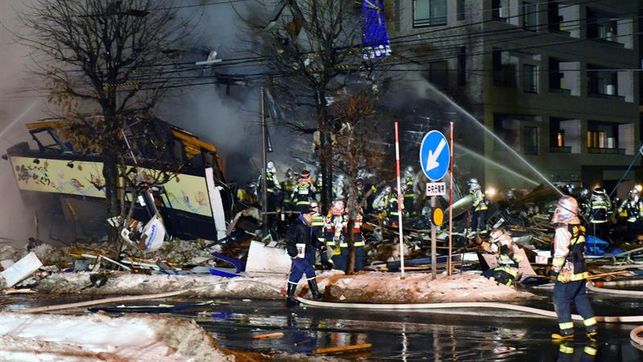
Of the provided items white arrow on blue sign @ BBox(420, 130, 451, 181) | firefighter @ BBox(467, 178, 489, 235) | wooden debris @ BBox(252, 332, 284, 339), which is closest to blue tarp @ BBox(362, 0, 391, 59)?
firefighter @ BBox(467, 178, 489, 235)

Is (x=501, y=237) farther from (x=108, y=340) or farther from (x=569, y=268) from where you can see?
(x=108, y=340)

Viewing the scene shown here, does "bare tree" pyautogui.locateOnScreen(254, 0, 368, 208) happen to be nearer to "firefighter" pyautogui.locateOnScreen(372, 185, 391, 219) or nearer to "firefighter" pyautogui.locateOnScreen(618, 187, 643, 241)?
"firefighter" pyautogui.locateOnScreen(372, 185, 391, 219)

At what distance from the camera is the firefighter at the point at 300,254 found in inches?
552

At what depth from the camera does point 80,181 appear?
3009 cm

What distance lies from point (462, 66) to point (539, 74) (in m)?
4.73

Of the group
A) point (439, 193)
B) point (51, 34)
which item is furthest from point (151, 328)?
point (51, 34)

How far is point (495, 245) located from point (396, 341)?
4233 millimetres

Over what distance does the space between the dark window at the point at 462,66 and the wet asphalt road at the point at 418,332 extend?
22.2 metres

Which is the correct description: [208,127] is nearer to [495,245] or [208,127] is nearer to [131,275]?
[131,275]

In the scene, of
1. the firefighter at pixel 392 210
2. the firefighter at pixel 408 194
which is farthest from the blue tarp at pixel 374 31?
the firefighter at pixel 392 210

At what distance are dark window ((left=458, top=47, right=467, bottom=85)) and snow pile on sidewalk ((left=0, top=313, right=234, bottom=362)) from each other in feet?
91.1

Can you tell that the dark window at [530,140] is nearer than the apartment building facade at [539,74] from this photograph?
No

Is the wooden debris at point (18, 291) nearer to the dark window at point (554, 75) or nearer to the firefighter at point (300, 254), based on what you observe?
the firefighter at point (300, 254)

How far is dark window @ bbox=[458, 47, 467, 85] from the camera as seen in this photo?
34.8m
